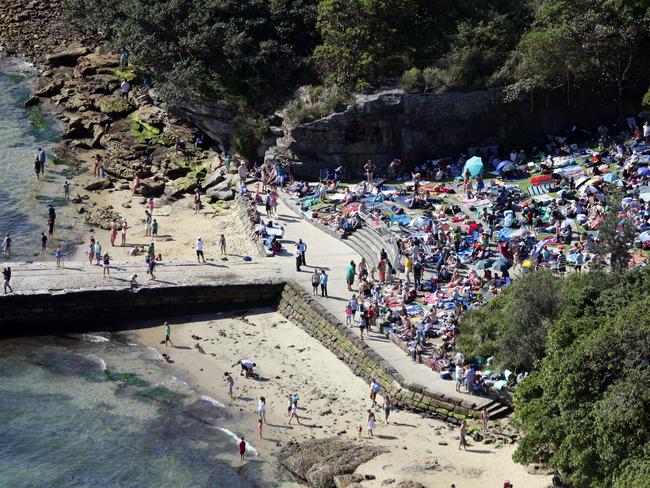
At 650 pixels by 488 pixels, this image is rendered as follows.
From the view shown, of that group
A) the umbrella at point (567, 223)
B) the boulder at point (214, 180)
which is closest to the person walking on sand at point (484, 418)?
the umbrella at point (567, 223)

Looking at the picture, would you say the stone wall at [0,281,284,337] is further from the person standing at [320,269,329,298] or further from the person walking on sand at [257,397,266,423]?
the person walking on sand at [257,397,266,423]

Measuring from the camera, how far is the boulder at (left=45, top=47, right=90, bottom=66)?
246 ft

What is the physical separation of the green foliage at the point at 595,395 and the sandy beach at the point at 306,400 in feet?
6.26

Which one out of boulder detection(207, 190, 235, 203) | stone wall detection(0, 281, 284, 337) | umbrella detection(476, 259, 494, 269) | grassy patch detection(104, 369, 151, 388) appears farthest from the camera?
boulder detection(207, 190, 235, 203)

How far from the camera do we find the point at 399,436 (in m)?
41.1

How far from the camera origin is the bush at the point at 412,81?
195 ft

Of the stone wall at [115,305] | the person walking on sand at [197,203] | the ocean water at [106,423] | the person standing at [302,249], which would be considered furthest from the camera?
the person walking on sand at [197,203]

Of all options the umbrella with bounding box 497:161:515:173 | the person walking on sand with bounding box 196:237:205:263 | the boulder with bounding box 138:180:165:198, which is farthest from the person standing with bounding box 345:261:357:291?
the boulder with bounding box 138:180:165:198

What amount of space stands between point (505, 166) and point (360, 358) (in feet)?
50.4

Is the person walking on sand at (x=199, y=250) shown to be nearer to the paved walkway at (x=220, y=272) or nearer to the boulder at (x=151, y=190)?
the paved walkway at (x=220, y=272)

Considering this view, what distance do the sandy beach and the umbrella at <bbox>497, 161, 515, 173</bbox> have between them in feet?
43.7

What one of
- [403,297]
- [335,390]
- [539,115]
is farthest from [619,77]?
[335,390]

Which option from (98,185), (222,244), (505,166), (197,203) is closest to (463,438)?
(222,244)

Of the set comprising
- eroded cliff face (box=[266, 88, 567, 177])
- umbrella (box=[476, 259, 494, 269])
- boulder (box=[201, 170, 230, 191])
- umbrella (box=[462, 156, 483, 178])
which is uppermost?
eroded cliff face (box=[266, 88, 567, 177])
